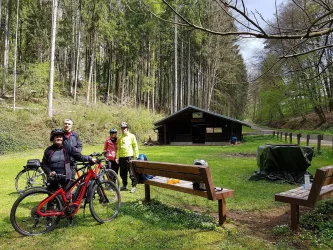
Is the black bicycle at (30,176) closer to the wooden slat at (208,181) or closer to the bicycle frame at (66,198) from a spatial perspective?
the bicycle frame at (66,198)

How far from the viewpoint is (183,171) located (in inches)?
169

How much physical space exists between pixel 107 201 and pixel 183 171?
4.58 ft

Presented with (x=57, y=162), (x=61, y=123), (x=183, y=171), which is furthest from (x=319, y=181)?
(x=61, y=123)

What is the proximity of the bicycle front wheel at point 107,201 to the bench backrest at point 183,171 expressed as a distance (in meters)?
0.70

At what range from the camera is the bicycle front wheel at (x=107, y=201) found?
469 cm

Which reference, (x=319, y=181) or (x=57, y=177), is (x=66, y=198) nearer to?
(x=57, y=177)

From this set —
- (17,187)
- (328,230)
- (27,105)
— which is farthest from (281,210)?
(27,105)

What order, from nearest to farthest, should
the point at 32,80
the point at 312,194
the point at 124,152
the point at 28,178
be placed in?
1. the point at 312,194
2. the point at 28,178
3. the point at 124,152
4. the point at 32,80

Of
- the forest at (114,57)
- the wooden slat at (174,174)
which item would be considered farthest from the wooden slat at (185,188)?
the forest at (114,57)

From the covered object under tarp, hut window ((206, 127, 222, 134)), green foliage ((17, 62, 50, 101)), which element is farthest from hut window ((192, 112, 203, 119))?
the covered object under tarp

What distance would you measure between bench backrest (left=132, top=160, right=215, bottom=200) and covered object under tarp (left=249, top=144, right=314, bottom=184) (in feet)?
13.8

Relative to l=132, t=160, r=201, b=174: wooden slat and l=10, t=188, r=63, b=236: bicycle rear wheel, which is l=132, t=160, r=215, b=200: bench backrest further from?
l=10, t=188, r=63, b=236: bicycle rear wheel

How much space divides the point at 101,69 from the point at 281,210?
118 feet

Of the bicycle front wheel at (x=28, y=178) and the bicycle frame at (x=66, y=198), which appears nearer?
the bicycle frame at (x=66, y=198)
